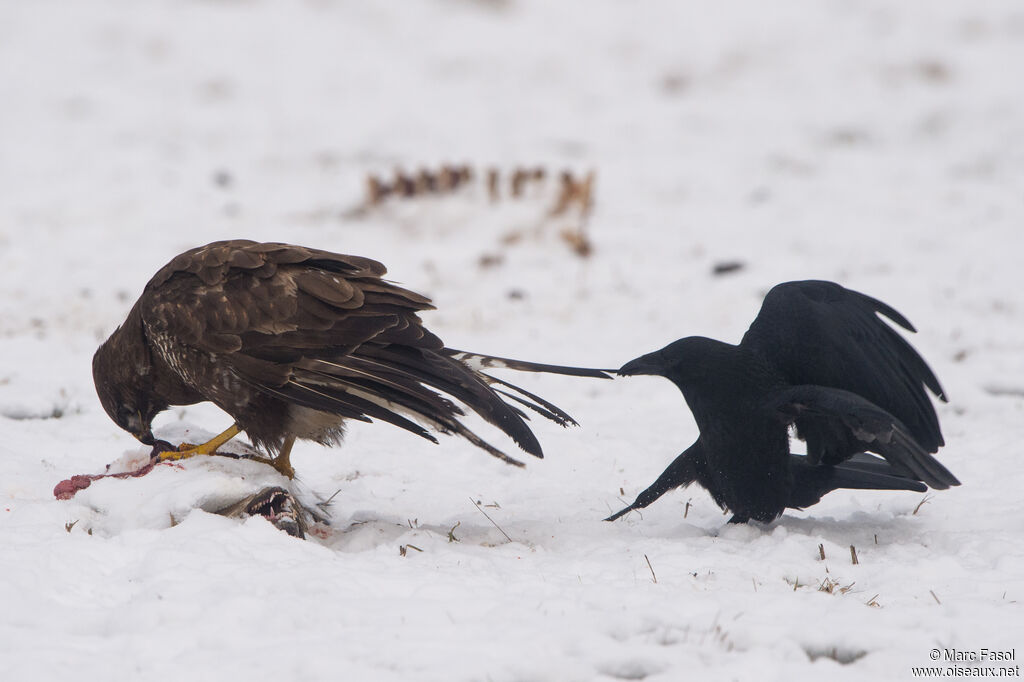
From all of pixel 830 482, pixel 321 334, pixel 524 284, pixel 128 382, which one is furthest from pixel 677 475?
pixel 524 284

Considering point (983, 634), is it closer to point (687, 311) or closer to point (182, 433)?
point (182, 433)

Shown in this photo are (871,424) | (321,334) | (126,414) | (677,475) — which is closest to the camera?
(871,424)

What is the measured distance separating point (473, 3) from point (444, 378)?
46.6 feet

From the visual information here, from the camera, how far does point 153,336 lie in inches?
158

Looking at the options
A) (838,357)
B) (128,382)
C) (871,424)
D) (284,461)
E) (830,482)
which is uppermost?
(838,357)

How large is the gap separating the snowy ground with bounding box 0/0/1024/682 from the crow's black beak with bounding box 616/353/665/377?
0.63 m

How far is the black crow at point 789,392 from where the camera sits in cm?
382

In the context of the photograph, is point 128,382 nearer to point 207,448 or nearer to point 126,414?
point 126,414

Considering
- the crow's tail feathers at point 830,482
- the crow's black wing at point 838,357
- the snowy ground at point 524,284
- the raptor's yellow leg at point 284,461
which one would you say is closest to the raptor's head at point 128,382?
the snowy ground at point 524,284

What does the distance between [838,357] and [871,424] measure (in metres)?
0.42

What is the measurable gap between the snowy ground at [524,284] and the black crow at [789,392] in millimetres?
207

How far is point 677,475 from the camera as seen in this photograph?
Result: 159 inches

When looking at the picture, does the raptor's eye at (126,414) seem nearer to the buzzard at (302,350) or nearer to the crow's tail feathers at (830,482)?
the buzzard at (302,350)

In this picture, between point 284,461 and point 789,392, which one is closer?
point 789,392
